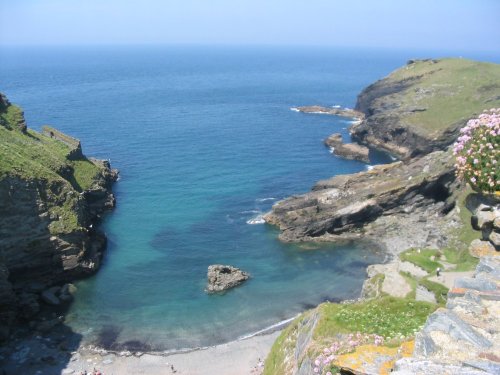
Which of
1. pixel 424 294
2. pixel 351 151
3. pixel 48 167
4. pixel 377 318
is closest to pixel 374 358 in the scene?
pixel 377 318

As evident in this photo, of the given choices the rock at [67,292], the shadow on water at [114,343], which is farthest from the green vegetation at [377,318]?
the rock at [67,292]

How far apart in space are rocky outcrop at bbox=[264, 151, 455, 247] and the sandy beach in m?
23.4

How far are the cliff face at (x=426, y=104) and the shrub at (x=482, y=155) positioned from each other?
7142cm

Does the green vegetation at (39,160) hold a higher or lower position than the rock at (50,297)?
higher

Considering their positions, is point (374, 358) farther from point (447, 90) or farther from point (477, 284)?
point (447, 90)

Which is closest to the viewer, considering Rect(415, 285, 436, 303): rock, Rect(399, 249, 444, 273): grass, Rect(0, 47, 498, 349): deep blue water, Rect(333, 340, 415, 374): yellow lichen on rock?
Rect(333, 340, 415, 374): yellow lichen on rock

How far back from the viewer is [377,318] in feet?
69.2

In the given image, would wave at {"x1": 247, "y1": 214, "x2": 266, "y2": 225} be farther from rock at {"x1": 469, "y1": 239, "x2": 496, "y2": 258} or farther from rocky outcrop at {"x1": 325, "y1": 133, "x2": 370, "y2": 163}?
rocky outcrop at {"x1": 325, "y1": 133, "x2": 370, "y2": 163}

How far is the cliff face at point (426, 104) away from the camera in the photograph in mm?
101938

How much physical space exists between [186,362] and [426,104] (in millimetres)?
95216

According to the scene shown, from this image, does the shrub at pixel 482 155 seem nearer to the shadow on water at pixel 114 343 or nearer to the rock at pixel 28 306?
the shadow on water at pixel 114 343

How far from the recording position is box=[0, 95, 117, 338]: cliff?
160 ft

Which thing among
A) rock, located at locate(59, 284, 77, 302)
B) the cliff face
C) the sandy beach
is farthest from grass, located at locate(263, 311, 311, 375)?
the cliff face

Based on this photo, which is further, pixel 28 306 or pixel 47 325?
pixel 28 306
